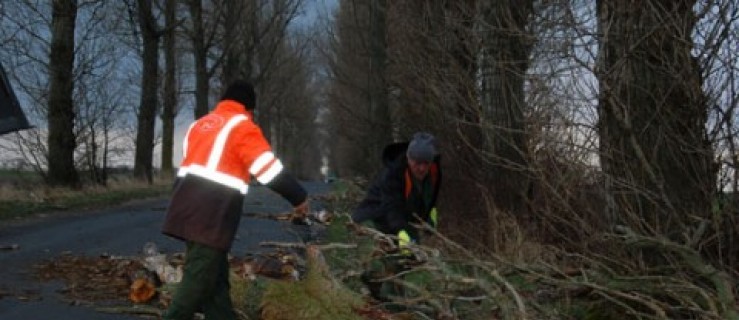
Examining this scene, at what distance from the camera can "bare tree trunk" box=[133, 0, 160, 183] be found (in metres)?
26.0

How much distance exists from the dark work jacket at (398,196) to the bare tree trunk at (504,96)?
5.14 ft

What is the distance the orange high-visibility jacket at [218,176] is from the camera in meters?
5.82

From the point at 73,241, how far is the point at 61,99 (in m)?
10.1

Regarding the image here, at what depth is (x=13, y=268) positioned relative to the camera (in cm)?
915

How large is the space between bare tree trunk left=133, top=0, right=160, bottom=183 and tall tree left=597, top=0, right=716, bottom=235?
20.5 metres

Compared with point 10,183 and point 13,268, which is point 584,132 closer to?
A: point 13,268

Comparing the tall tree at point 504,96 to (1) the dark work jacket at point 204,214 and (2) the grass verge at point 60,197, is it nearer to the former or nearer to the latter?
(1) the dark work jacket at point 204,214

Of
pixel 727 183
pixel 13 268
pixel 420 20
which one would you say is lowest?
pixel 13 268

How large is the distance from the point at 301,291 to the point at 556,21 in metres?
3.26

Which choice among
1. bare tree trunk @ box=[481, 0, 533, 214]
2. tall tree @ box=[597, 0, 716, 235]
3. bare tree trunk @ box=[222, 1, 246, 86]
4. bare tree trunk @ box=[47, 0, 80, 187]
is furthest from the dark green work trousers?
bare tree trunk @ box=[222, 1, 246, 86]

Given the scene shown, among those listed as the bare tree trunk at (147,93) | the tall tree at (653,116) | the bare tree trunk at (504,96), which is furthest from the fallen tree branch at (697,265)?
the bare tree trunk at (147,93)

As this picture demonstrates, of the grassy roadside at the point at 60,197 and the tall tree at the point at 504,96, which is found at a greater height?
the tall tree at the point at 504,96

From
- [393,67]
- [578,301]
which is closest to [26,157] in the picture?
[393,67]

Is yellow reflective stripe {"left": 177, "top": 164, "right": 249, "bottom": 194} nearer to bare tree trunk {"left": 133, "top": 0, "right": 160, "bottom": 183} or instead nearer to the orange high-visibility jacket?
the orange high-visibility jacket
